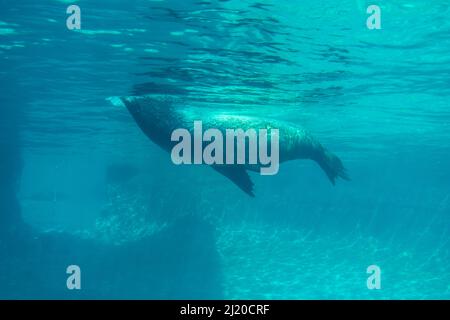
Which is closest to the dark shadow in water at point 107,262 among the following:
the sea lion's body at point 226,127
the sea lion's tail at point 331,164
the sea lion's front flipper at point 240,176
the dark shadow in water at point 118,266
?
the dark shadow in water at point 118,266

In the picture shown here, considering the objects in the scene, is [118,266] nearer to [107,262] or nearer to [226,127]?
[107,262]

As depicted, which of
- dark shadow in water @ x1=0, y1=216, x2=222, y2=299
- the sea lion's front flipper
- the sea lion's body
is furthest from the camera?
dark shadow in water @ x1=0, y1=216, x2=222, y2=299

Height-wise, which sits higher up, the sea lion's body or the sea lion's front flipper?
the sea lion's body

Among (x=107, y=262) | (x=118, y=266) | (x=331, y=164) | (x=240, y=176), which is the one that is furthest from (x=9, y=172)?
(x=331, y=164)

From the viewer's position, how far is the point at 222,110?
21.2m

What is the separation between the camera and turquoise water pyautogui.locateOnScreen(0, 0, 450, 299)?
1108 cm

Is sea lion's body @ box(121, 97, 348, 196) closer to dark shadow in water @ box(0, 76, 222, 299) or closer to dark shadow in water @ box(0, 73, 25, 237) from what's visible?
dark shadow in water @ box(0, 73, 25, 237)

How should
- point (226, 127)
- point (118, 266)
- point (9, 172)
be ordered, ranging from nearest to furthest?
1. point (226, 127)
2. point (118, 266)
3. point (9, 172)

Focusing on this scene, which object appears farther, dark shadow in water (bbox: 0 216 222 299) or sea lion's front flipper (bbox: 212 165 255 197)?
dark shadow in water (bbox: 0 216 222 299)

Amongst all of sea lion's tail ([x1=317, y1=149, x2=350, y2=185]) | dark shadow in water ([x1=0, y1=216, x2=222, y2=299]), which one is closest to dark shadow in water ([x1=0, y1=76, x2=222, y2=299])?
dark shadow in water ([x1=0, y1=216, x2=222, y2=299])

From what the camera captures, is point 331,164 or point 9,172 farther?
point 9,172
